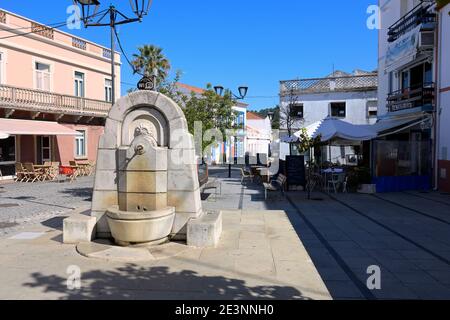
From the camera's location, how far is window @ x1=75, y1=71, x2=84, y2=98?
972 inches

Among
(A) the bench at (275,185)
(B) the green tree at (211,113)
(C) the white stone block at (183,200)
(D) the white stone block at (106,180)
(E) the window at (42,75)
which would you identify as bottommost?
(A) the bench at (275,185)

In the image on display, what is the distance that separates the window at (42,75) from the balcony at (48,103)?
129 centimetres

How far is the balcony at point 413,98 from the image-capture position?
16.0 meters

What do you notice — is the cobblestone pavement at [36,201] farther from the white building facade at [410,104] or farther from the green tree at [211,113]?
the white building facade at [410,104]

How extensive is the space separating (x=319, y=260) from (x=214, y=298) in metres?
2.27

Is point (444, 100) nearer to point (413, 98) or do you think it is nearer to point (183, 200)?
point (413, 98)

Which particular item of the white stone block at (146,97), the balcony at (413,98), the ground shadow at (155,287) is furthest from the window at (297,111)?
the ground shadow at (155,287)

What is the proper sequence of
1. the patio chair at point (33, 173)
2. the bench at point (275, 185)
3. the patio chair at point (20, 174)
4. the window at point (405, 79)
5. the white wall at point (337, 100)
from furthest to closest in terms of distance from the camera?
the white wall at point (337, 100) → the window at point (405, 79) → the patio chair at point (20, 174) → the patio chair at point (33, 173) → the bench at point (275, 185)

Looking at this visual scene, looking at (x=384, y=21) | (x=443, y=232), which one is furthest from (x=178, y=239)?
(x=384, y=21)

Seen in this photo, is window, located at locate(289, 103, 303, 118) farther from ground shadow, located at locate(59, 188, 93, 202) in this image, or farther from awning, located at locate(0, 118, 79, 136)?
ground shadow, located at locate(59, 188, 93, 202)

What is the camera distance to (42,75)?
22.0m

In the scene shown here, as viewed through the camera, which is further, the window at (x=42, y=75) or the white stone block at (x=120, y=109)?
the window at (x=42, y=75)

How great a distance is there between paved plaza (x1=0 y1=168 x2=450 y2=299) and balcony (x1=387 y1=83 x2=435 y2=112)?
810 centimetres
